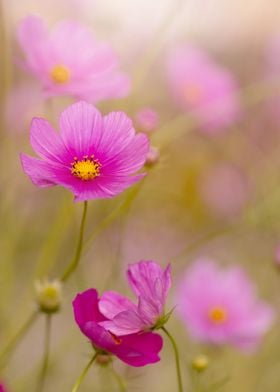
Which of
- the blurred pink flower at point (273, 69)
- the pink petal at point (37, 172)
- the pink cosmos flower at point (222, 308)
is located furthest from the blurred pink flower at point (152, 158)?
the blurred pink flower at point (273, 69)

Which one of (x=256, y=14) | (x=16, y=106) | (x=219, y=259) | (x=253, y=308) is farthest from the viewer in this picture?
(x=256, y=14)

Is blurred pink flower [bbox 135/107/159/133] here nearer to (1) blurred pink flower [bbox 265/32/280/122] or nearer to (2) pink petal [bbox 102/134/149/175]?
(2) pink petal [bbox 102/134/149/175]

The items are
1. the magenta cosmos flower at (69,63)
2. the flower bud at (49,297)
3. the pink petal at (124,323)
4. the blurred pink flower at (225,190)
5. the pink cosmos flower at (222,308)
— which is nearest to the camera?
the pink petal at (124,323)

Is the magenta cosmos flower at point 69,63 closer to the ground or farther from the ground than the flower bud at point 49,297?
farther from the ground

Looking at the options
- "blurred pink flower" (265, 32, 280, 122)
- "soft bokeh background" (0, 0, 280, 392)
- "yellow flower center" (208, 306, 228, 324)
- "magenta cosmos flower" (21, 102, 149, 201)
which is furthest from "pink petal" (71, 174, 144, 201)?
"blurred pink flower" (265, 32, 280, 122)

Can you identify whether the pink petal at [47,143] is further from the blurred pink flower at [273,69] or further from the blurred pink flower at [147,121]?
the blurred pink flower at [273,69]

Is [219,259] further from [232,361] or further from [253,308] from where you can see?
[253,308]

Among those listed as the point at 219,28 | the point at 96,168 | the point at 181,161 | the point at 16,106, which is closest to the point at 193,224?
the point at 181,161
